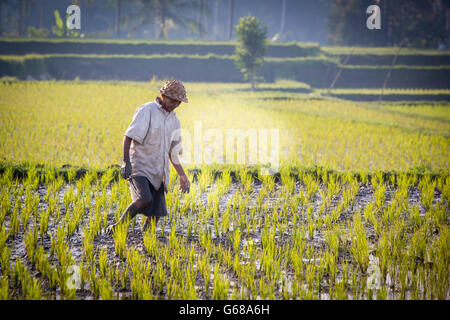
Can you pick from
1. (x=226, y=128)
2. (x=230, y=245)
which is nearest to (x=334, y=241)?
(x=230, y=245)

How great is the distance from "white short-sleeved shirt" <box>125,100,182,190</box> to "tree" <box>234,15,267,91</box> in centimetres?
1759

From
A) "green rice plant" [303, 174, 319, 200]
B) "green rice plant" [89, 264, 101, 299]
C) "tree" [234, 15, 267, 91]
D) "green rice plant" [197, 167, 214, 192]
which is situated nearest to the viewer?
"green rice plant" [89, 264, 101, 299]

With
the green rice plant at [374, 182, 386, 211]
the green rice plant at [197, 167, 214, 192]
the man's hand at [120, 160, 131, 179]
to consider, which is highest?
the man's hand at [120, 160, 131, 179]

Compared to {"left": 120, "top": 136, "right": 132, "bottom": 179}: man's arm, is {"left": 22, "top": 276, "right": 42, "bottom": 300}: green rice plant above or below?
below

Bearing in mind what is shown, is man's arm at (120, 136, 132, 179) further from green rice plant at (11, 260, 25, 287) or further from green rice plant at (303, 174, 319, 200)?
green rice plant at (303, 174, 319, 200)

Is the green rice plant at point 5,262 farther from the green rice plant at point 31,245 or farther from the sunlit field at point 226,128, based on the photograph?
the sunlit field at point 226,128

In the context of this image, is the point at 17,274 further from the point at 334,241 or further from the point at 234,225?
the point at 334,241

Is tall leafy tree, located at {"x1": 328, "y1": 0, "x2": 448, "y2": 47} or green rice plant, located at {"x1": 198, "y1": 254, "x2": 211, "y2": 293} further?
tall leafy tree, located at {"x1": 328, "y1": 0, "x2": 448, "y2": 47}

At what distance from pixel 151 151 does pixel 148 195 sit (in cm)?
31

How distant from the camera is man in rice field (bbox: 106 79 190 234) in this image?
320 cm

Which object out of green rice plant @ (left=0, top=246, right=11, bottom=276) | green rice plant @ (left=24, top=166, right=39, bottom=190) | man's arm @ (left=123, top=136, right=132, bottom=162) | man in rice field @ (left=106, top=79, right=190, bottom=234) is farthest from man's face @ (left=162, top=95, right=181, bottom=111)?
green rice plant @ (left=24, top=166, right=39, bottom=190)

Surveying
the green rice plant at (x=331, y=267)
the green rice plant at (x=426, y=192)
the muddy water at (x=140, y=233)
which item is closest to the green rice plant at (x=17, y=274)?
the muddy water at (x=140, y=233)

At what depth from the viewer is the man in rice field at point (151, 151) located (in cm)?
320
